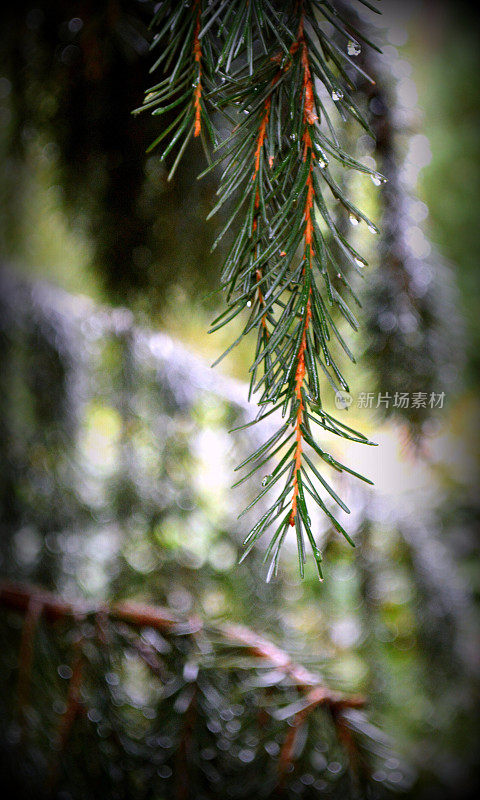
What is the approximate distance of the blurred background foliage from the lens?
374 millimetres

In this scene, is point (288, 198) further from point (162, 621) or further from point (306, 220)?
point (162, 621)

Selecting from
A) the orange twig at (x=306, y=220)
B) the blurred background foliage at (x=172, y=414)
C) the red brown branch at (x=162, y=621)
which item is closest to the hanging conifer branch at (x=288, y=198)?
the orange twig at (x=306, y=220)

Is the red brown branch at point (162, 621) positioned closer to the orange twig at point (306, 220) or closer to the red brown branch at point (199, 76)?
the orange twig at point (306, 220)

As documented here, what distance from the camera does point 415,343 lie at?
0.38 m

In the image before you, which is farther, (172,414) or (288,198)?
(172,414)

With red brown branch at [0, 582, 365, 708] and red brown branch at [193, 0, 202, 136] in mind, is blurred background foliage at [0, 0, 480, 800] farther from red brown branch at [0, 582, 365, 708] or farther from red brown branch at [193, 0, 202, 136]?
red brown branch at [193, 0, 202, 136]

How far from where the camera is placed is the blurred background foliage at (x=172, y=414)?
0.37 metres

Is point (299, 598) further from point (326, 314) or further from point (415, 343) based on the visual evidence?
point (326, 314)

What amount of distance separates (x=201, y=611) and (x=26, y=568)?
0.64ft

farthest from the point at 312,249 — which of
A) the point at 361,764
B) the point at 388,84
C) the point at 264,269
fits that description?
the point at 361,764

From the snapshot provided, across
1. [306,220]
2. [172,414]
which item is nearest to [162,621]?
[172,414]

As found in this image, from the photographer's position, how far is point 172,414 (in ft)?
1.83

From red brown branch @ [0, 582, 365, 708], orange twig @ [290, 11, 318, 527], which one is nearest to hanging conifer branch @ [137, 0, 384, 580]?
orange twig @ [290, 11, 318, 527]

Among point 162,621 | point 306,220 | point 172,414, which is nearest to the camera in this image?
point 306,220
